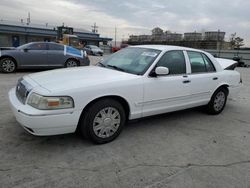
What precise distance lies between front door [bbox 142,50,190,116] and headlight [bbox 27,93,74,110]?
4.32 ft

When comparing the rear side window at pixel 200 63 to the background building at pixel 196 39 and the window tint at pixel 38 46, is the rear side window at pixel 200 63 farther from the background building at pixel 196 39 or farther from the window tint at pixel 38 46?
the background building at pixel 196 39

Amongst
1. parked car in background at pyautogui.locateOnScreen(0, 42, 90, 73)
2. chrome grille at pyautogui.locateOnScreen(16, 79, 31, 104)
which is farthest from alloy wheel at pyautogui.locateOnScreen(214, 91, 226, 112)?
parked car in background at pyautogui.locateOnScreen(0, 42, 90, 73)

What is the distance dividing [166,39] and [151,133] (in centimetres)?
4530

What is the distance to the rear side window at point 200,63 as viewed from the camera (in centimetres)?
479

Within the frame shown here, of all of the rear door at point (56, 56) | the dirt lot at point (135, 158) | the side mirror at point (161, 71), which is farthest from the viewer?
the rear door at point (56, 56)

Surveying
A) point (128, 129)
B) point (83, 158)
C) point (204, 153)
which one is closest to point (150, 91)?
point (128, 129)

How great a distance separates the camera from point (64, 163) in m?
3.09

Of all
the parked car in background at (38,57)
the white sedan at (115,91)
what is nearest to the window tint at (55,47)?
the parked car in background at (38,57)

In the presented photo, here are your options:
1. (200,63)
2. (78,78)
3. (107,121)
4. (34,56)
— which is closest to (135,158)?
(107,121)

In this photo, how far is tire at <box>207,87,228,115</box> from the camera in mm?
5281

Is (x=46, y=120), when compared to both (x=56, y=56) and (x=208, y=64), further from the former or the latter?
(x=56, y=56)

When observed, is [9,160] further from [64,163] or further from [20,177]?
A: [64,163]

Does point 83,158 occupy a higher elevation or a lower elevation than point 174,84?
lower

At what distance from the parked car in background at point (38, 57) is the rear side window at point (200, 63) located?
7315 millimetres
